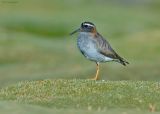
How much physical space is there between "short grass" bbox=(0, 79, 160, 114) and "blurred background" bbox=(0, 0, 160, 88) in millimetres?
3308

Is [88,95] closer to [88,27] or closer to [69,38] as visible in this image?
[88,27]

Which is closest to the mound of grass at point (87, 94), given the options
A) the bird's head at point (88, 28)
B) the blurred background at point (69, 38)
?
the bird's head at point (88, 28)

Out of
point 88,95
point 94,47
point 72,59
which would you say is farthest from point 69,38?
point 88,95

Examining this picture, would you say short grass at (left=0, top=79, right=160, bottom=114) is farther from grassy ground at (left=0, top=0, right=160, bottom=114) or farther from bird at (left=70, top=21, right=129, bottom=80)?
bird at (left=70, top=21, right=129, bottom=80)

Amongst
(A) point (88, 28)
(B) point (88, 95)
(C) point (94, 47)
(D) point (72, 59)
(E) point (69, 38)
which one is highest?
(E) point (69, 38)

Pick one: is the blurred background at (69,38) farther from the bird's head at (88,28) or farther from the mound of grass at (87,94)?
the mound of grass at (87,94)

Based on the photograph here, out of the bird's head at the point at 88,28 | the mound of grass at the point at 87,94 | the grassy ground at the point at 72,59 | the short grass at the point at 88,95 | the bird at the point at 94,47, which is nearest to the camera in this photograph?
the short grass at the point at 88,95

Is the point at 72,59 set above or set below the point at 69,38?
→ below

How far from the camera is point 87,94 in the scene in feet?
72.8

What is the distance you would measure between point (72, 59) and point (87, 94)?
2419cm

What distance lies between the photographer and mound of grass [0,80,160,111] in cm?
2064

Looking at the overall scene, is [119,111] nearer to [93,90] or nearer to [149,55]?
[93,90]

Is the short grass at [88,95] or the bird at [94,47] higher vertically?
the bird at [94,47]

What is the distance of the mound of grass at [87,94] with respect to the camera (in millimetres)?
20641
